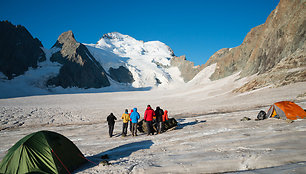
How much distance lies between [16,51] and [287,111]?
286 feet

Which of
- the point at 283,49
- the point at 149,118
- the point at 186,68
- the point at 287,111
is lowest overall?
the point at 149,118

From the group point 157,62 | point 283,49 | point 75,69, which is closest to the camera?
point 283,49

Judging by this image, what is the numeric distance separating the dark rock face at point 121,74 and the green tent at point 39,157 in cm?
10442

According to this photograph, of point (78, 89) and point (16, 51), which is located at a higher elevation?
point (16, 51)

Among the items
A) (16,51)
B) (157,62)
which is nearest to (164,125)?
(16,51)

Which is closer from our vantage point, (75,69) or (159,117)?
(159,117)

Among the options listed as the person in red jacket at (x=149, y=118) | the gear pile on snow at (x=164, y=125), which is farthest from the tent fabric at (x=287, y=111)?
the person in red jacket at (x=149, y=118)

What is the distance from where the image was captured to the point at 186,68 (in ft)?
423

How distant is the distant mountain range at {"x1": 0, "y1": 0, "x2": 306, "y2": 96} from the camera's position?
25359 millimetres

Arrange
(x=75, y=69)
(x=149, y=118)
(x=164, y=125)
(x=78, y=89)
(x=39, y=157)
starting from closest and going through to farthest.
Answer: (x=39, y=157), (x=149, y=118), (x=164, y=125), (x=78, y=89), (x=75, y=69)

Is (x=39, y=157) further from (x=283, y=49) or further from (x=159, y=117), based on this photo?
(x=283, y=49)

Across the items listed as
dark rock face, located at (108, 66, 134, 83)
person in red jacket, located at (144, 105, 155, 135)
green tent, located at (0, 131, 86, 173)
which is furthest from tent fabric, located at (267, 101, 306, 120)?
dark rock face, located at (108, 66, 134, 83)

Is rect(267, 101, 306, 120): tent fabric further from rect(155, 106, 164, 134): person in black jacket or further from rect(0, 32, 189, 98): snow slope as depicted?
rect(0, 32, 189, 98): snow slope

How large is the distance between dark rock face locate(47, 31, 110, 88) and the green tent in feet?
244
